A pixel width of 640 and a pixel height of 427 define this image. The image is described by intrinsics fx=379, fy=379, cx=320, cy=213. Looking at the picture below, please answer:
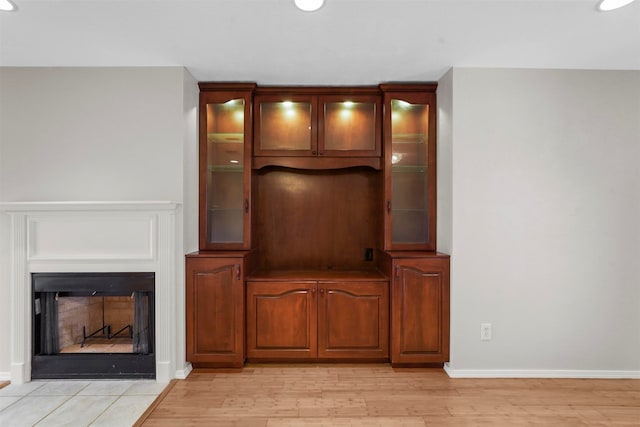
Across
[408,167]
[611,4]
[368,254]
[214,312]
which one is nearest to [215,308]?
[214,312]

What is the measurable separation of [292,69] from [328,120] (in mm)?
596

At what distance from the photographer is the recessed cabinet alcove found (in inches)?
122

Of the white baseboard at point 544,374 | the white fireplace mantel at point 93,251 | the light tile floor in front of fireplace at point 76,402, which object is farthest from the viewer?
the white baseboard at point 544,374

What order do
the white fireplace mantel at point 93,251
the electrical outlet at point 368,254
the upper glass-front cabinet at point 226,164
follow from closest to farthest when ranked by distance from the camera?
1. the white fireplace mantel at point 93,251
2. the upper glass-front cabinet at point 226,164
3. the electrical outlet at point 368,254

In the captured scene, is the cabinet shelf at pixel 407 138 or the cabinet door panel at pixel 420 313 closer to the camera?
the cabinet door panel at pixel 420 313

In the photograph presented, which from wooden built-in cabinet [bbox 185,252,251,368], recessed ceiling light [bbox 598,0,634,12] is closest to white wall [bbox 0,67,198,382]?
wooden built-in cabinet [bbox 185,252,251,368]

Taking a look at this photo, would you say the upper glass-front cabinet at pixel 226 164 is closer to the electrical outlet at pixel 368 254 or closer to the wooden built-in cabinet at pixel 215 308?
the wooden built-in cabinet at pixel 215 308

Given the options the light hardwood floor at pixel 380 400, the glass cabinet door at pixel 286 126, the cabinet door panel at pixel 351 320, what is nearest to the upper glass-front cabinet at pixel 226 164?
the glass cabinet door at pixel 286 126

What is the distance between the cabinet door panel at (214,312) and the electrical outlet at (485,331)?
1.94 metres

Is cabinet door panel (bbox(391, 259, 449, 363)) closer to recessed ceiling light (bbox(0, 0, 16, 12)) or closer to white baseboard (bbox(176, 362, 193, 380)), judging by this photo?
white baseboard (bbox(176, 362, 193, 380))

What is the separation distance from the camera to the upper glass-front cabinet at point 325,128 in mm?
3439

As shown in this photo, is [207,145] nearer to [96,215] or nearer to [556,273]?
[96,215]

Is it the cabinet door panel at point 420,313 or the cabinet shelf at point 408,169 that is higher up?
the cabinet shelf at point 408,169

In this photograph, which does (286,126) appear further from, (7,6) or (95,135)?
(7,6)
